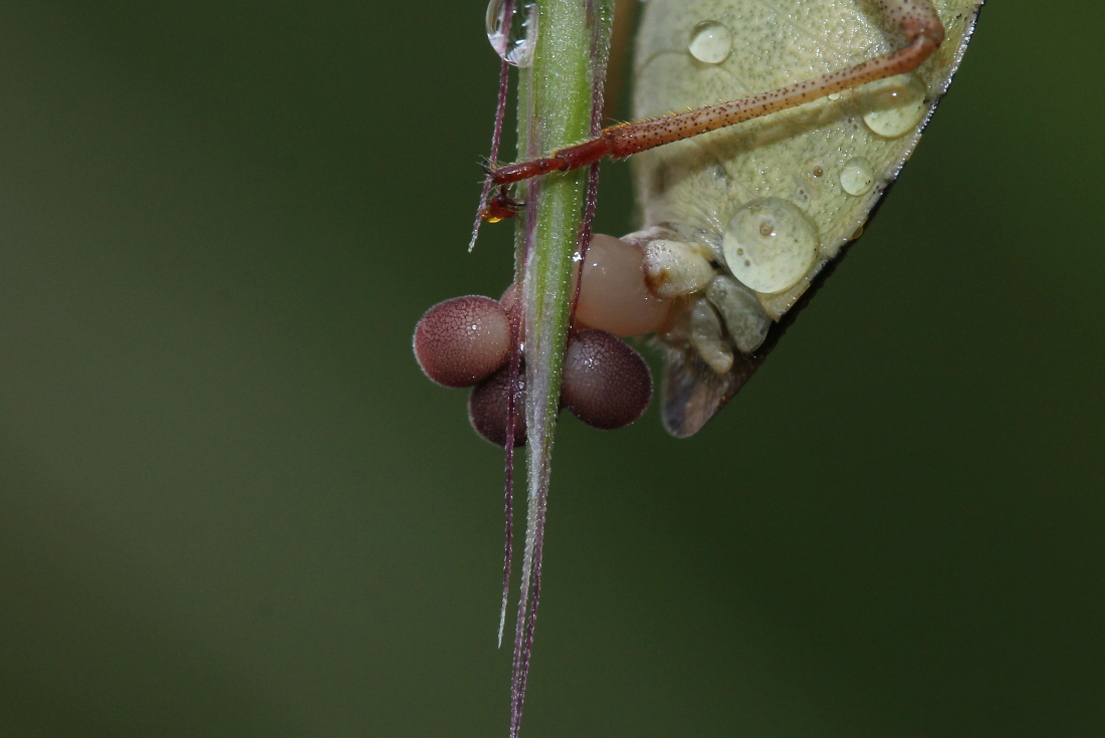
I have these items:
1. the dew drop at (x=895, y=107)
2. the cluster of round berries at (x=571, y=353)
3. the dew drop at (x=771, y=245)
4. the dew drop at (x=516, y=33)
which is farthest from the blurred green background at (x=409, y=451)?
the dew drop at (x=516, y=33)

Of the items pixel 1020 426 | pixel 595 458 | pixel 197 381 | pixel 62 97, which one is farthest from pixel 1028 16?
pixel 62 97

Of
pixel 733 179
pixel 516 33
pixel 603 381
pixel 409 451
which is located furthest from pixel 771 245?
pixel 409 451

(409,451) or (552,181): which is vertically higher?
(409,451)

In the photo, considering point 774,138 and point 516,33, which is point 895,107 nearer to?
point 774,138

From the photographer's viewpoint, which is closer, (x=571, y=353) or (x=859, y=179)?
(x=571, y=353)

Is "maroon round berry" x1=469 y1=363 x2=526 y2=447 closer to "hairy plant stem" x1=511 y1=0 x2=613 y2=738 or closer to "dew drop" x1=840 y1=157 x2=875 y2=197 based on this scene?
"hairy plant stem" x1=511 y1=0 x2=613 y2=738

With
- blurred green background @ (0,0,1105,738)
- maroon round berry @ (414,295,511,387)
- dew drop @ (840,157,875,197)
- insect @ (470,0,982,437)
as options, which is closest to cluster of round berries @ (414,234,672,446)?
maroon round berry @ (414,295,511,387)

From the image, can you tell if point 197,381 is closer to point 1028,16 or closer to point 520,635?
point 520,635
